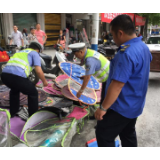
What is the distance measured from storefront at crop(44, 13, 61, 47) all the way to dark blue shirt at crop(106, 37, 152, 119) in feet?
43.7

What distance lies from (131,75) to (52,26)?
45.9 ft

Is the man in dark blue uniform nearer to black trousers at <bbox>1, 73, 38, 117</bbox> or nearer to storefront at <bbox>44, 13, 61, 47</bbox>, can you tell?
black trousers at <bbox>1, 73, 38, 117</bbox>

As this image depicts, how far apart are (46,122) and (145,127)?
189cm

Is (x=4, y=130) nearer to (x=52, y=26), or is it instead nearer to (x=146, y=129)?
(x=146, y=129)

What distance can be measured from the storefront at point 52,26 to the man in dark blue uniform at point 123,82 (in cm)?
1320

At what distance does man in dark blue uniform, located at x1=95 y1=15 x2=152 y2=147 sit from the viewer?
1.34 m

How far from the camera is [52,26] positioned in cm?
1422

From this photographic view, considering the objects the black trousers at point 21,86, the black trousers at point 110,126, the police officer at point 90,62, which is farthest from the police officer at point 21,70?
the black trousers at point 110,126

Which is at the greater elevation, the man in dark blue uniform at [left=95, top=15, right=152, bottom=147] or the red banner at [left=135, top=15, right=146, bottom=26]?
the red banner at [left=135, top=15, right=146, bottom=26]

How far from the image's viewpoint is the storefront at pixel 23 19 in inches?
436

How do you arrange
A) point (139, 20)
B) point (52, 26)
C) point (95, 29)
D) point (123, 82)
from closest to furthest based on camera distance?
point (123, 82) → point (95, 29) → point (52, 26) → point (139, 20)

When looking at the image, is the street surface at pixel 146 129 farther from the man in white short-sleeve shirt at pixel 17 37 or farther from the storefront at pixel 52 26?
the storefront at pixel 52 26

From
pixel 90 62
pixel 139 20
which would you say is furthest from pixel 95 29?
pixel 139 20

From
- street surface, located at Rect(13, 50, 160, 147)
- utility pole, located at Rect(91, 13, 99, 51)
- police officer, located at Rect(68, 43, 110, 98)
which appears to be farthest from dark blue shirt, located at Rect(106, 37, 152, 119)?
utility pole, located at Rect(91, 13, 99, 51)
